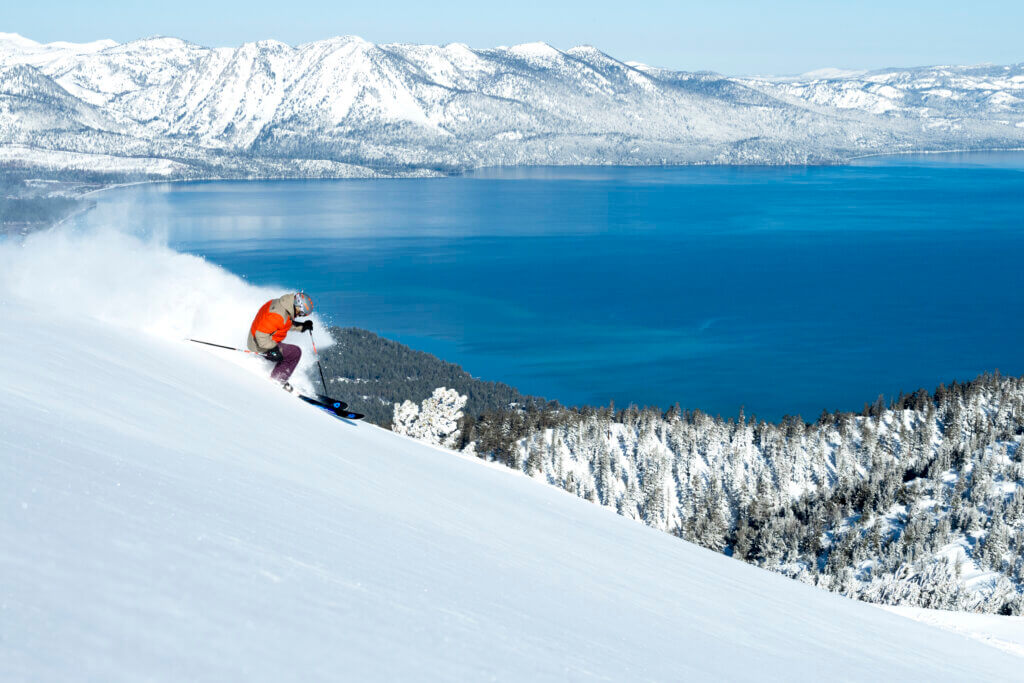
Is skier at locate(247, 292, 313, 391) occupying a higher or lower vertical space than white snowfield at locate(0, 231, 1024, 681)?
higher

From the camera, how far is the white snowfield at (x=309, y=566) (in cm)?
374

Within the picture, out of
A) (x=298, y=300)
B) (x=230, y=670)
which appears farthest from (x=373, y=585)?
(x=298, y=300)

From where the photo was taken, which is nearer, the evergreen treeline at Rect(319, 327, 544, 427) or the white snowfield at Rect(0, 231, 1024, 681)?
the white snowfield at Rect(0, 231, 1024, 681)

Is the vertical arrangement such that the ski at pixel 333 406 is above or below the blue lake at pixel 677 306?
below

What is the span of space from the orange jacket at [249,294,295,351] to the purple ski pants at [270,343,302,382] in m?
0.58

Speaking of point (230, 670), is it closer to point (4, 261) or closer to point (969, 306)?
point (4, 261)

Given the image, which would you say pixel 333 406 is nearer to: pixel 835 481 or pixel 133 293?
pixel 133 293

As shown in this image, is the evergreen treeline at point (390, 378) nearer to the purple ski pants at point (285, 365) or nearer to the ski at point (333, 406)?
the purple ski pants at point (285, 365)

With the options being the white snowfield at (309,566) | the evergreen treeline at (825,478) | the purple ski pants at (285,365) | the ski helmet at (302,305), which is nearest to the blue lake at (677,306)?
the evergreen treeline at (825,478)

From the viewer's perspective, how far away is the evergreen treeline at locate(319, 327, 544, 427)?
86688 mm

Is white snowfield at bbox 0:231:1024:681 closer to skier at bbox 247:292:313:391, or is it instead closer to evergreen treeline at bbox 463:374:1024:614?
skier at bbox 247:292:313:391

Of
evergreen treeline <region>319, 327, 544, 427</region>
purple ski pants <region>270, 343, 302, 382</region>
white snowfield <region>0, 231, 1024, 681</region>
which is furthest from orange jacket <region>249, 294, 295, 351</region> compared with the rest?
evergreen treeline <region>319, 327, 544, 427</region>

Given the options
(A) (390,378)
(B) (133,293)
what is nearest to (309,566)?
(B) (133,293)

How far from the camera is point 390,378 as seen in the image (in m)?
92.9
